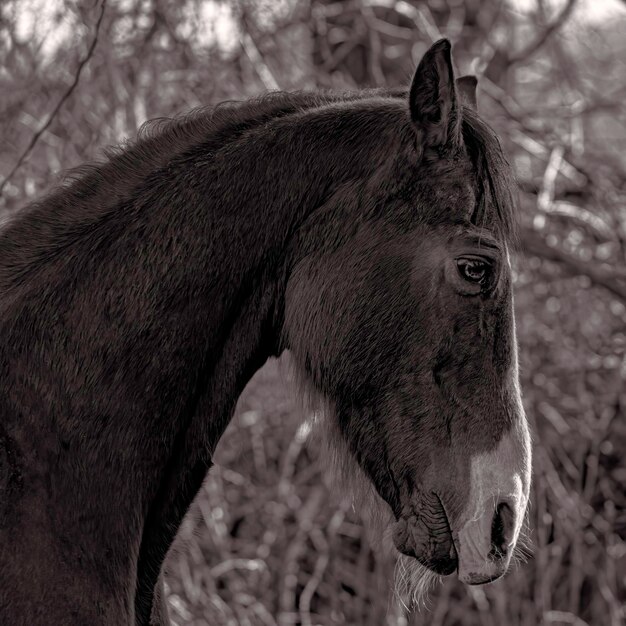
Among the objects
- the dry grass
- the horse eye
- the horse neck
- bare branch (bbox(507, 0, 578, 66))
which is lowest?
the dry grass

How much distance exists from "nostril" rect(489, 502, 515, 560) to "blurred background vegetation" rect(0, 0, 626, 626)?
2.52 meters

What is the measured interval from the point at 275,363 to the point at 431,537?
305 centimetres

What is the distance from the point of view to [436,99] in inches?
86.5

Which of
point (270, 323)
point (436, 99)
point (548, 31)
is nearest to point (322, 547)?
point (270, 323)

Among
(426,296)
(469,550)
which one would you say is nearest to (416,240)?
(426,296)

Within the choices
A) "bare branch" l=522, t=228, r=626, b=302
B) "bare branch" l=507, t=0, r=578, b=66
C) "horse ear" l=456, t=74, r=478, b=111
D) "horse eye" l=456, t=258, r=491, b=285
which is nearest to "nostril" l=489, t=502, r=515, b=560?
"horse eye" l=456, t=258, r=491, b=285

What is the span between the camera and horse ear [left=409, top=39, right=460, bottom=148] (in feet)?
7.11

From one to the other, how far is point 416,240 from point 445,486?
0.55m

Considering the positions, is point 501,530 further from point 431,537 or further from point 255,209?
point 255,209

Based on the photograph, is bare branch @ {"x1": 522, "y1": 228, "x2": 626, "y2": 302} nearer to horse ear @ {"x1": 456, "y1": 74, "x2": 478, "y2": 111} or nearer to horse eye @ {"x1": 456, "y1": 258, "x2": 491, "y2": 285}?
horse ear @ {"x1": 456, "y1": 74, "x2": 478, "y2": 111}

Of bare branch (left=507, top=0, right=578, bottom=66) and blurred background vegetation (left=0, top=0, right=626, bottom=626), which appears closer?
blurred background vegetation (left=0, top=0, right=626, bottom=626)

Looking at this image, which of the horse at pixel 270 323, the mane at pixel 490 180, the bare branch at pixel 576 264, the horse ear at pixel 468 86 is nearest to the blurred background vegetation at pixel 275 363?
the bare branch at pixel 576 264

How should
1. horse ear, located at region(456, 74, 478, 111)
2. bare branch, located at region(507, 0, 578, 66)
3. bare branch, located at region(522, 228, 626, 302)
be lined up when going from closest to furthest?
horse ear, located at region(456, 74, 478, 111)
bare branch, located at region(522, 228, 626, 302)
bare branch, located at region(507, 0, 578, 66)

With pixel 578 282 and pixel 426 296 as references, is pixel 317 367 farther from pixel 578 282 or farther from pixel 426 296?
pixel 578 282
